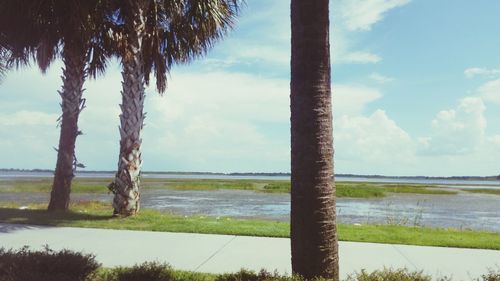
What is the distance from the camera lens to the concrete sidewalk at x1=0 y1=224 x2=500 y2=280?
23.9ft

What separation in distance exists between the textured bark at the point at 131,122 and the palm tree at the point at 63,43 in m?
1.08

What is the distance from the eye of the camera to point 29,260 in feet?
18.9

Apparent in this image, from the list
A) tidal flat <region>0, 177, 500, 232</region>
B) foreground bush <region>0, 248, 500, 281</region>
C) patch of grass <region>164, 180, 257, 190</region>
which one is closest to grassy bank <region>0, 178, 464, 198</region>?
patch of grass <region>164, 180, 257, 190</region>

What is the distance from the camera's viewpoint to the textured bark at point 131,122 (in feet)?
42.2

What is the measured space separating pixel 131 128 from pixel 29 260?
24.6 feet

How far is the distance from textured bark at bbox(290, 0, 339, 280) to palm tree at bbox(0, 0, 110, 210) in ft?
27.9

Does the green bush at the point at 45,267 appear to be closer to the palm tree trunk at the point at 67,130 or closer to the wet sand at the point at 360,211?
the palm tree trunk at the point at 67,130

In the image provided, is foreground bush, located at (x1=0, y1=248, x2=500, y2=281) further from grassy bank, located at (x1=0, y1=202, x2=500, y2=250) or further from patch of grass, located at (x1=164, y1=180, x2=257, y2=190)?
patch of grass, located at (x1=164, y1=180, x2=257, y2=190)

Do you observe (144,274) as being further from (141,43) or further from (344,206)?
(344,206)

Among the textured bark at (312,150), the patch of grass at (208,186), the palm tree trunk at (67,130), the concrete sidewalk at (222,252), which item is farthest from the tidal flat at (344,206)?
the textured bark at (312,150)

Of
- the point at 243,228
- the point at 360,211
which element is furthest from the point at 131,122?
the point at 360,211

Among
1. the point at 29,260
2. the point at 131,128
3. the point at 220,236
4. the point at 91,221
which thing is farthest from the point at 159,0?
the point at 29,260

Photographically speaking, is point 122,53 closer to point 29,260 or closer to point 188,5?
point 188,5

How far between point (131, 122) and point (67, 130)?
247cm
